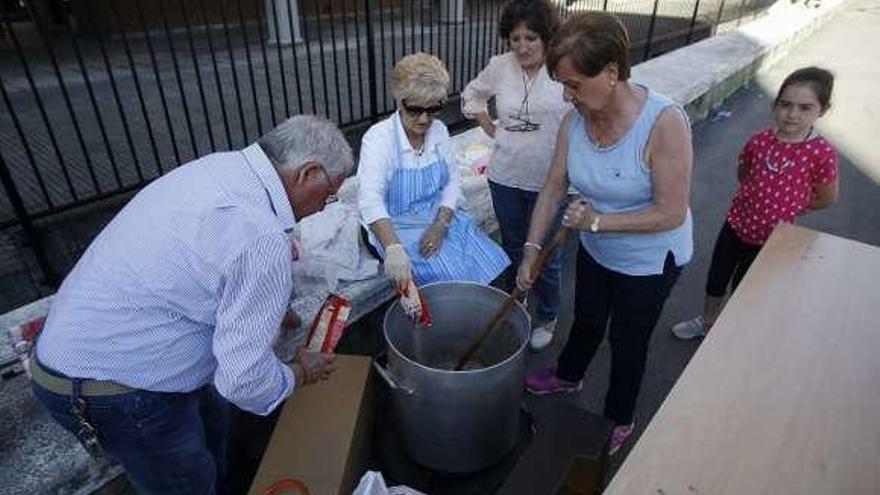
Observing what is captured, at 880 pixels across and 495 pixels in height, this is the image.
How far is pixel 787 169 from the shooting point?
266 centimetres

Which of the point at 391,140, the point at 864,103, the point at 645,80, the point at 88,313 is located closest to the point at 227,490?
the point at 88,313

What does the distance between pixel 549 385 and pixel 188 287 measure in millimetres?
2032

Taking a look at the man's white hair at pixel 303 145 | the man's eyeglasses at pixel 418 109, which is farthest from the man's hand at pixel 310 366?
the man's eyeglasses at pixel 418 109

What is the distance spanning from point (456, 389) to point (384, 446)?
0.77m

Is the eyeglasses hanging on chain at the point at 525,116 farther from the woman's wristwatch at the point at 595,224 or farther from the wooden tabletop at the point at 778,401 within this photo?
the wooden tabletop at the point at 778,401

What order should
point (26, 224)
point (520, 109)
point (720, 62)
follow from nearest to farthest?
point (520, 109), point (26, 224), point (720, 62)

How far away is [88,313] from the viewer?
59.4 inches

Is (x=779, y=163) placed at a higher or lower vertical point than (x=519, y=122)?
lower

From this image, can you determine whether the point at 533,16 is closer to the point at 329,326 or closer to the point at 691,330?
the point at 329,326

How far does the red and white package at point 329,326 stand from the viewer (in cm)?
213

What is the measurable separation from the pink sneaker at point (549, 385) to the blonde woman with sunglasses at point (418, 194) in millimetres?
803

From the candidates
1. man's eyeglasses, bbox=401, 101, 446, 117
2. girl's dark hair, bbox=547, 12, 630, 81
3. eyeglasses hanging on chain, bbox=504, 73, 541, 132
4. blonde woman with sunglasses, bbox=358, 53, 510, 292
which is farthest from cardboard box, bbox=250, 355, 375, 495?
girl's dark hair, bbox=547, 12, 630, 81

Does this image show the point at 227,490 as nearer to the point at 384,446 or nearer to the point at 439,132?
the point at 384,446

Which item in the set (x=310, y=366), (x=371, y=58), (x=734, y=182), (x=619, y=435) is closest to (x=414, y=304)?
→ (x=310, y=366)
